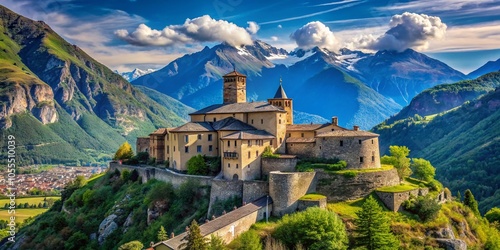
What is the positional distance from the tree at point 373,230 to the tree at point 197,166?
83.1 ft

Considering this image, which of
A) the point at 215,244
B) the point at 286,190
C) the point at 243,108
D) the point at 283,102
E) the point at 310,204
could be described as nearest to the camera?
the point at 215,244

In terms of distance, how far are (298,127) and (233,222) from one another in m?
27.6

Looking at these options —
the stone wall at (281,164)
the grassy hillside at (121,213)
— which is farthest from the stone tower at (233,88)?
the stone wall at (281,164)

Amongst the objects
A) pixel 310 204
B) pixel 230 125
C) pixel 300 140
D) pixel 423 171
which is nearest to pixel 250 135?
pixel 230 125

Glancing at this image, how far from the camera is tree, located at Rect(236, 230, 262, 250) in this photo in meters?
45.7

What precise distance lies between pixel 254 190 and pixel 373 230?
16011 mm

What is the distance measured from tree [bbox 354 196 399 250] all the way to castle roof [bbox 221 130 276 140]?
62.4ft

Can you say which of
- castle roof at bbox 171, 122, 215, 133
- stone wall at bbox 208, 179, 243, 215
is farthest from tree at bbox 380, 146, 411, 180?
castle roof at bbox 171, 122, 215, 133

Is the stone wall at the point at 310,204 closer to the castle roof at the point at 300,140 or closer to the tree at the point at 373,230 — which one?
the tree at the point at 373,230

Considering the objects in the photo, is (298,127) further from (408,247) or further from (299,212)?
(408,247)

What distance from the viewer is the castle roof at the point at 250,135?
63.2 m

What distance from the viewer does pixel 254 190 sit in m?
59.0

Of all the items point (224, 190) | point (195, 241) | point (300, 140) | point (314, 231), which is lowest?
point (314, 231)

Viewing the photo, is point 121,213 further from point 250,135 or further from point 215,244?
point 215,244
